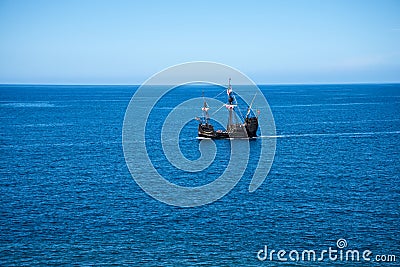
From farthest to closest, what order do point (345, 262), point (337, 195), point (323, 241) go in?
1. point (337, 195)
2. point (323, 241)
3. point (345, 262)

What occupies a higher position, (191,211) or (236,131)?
(236,131)

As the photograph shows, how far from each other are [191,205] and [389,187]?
3069cm

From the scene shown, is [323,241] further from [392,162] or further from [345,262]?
[392,162]

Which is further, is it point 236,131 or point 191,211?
point 236,131

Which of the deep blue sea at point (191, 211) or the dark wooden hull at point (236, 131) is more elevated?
the dark wooden hull at point (236, 131)

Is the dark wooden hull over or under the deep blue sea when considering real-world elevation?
over

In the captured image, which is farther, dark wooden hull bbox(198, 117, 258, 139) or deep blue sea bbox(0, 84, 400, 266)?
dark wooden hull bbox(198, 117, 258, 139)

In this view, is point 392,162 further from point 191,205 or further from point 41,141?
point 41,141

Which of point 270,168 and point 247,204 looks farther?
point 270,168

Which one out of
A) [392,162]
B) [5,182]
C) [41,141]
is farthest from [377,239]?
[41,141]

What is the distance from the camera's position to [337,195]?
7350 centimetres

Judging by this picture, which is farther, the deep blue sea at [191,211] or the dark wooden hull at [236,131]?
the dark wooden hull at [236,131]

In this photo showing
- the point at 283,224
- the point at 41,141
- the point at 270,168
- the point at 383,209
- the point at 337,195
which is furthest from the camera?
the point at 41,141

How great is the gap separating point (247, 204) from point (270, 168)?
983 inches
